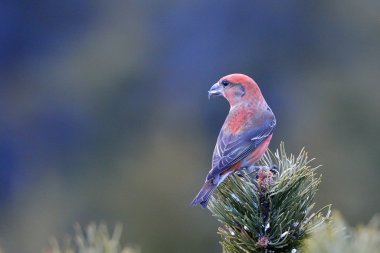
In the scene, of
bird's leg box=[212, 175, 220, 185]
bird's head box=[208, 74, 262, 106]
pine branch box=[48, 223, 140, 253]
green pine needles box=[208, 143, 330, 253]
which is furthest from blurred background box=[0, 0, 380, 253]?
pine branch box=[48, 223, 140, 253]

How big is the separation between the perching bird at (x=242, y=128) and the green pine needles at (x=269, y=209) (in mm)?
1233

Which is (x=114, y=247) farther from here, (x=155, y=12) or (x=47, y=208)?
(x=155, y=12)

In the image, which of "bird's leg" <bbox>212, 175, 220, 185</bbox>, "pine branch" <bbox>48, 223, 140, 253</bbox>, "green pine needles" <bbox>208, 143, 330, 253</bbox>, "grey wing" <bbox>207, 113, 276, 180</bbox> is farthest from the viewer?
"grey wing" <bbox>207, 113, 276, 180</bbox>

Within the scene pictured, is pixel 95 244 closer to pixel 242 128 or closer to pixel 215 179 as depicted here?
pixel 215 179

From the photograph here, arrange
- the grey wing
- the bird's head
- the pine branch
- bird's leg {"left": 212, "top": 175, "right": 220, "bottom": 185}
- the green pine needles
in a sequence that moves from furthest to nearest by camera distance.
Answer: the bird's head, the grey wing, bird's leg {"left": 212, "top": 175, "right": 220, "bottom": 185}, the green pine needles, the pine branch

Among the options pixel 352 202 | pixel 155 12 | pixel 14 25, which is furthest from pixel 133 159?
pixel 14 25

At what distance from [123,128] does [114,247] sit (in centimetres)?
1963

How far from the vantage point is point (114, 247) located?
7.88ft

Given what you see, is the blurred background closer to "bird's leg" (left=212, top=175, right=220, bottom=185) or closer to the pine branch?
"bird's leg" (left=212, top=175, right=220, bottom=185)

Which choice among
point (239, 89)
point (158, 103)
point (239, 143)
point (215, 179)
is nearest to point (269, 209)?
point (215, 179)

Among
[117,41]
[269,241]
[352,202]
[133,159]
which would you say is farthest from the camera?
[117,41]

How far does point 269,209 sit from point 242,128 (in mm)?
2353

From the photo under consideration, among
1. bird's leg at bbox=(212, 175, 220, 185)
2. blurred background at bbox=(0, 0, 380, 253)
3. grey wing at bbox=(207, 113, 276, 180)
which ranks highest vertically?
bird's leg at bbox=(212, 175, 220, 185)

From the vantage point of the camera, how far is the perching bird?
507 cm
